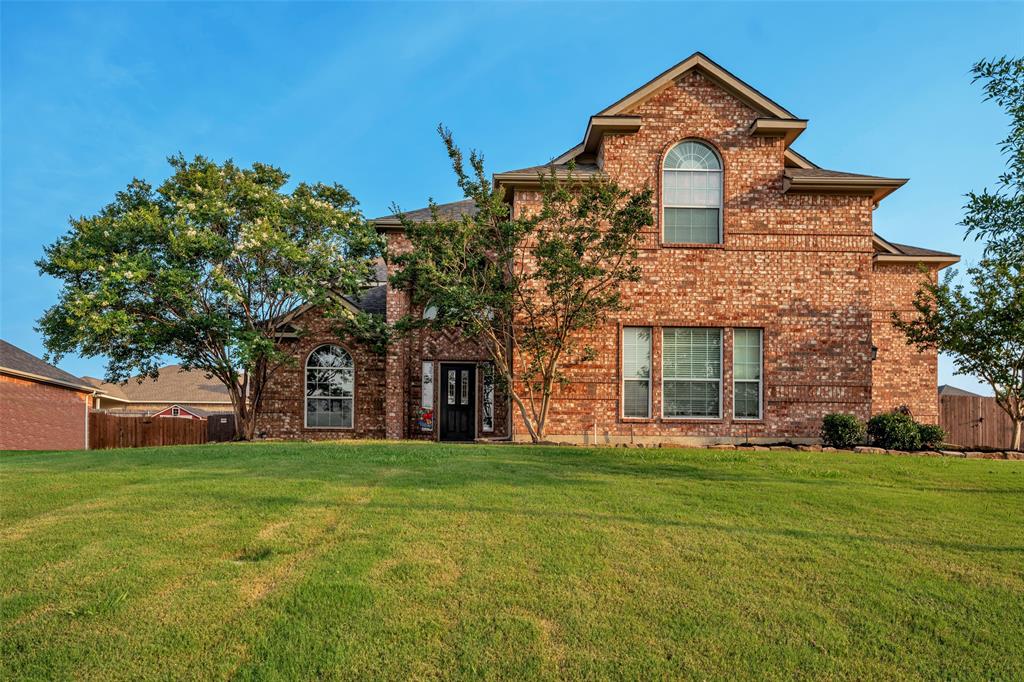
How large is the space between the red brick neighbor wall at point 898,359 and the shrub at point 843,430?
4729mm

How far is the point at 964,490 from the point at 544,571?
6944mm

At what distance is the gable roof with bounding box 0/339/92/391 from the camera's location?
2317 centimetres

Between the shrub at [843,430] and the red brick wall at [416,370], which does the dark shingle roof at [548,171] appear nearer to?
the red brick wall at [416,370]

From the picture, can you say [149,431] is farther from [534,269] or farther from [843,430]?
[843,430]

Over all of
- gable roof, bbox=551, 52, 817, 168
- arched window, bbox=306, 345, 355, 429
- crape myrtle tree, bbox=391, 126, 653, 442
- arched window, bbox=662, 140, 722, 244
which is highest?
gable roof, bbox=551, 52, 817, 168

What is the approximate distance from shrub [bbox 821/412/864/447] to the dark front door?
9.12m

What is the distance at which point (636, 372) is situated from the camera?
1556cm

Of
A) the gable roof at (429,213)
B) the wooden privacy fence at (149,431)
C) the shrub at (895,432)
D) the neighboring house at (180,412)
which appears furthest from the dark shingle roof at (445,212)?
the neighboring house at (180,412)

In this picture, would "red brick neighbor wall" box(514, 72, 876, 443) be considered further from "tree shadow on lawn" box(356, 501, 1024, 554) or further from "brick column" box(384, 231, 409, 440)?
"tree shadow on lawn" box(356, 501, 1024, 554)

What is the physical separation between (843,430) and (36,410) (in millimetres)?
26249

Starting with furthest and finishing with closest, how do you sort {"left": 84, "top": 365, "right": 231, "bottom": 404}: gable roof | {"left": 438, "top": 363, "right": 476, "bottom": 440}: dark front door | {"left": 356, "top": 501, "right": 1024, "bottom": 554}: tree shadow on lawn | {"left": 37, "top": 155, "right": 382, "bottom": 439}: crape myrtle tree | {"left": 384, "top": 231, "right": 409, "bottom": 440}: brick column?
{"left": 84, "top": 365, "right": 231, "bottom": 404}: gable roof
{"left": 438, "top": 363, "right": 476, "bottom": 440}: dark front door
{"left": 384, "top": 231, "right": 409, "bottom": 440}: brick column
{"left": 37, "top": 155, "right": 382, "bottom": 439}: crape myrtle tree
{"left": 356, "top": 501, "right": 1024, "bottom": 554}: tree shadow on lawn

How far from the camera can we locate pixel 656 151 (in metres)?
15.7

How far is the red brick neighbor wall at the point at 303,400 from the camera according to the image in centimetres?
1923

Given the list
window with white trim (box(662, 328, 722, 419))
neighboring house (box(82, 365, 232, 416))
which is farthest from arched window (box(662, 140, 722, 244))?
neighboring house (box(82, 365, 232, 416))
